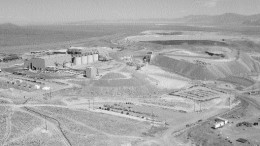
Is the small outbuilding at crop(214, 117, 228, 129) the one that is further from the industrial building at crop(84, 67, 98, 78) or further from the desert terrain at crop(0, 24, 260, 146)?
the industrial building at crop(84, 67, 98, 78)

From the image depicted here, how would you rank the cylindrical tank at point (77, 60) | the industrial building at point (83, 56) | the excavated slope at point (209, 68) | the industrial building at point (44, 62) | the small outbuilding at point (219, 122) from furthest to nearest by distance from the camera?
1. the industrial building at point (83, 56)
2. the cylindrical tank at point (77, 60)
3. the industrial building at point (44, 62)
4. the excavated slope at point (209, 68)
5. the small outbuilding at point (219, 122)

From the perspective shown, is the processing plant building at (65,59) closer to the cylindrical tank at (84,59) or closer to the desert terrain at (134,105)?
the cylindrical tank at (84,59)

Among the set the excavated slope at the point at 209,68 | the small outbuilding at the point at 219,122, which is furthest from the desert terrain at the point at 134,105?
the small outbuilding at the point at 219,122

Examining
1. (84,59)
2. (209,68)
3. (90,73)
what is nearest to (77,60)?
(84,59)

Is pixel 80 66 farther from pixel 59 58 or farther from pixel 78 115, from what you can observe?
pixel 78 115

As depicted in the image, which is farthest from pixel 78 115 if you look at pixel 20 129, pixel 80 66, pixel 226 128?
pixel 80 66

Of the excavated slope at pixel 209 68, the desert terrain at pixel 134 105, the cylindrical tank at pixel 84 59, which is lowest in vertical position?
the desert terrain at pixel 134 105

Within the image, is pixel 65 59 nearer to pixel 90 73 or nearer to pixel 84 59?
pixel 84 59
